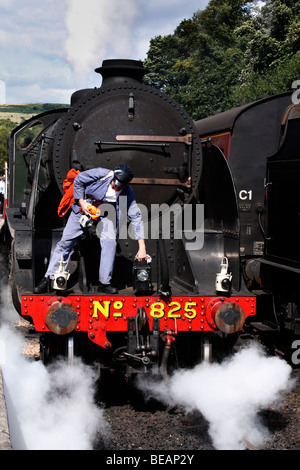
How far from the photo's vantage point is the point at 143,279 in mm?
4434

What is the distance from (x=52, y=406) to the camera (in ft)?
14.4

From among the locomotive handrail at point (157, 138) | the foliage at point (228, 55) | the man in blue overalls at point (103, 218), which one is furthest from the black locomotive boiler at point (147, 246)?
the foliage at point (228, 55)

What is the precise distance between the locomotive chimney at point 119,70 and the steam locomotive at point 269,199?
930 millimetres

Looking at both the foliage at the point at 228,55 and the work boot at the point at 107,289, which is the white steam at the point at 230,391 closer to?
the work boot at the point at 107,289

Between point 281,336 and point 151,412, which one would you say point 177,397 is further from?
point 281,336

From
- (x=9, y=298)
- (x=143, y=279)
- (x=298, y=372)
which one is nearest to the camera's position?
(x=143, y=279)

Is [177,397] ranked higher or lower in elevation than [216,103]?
lower

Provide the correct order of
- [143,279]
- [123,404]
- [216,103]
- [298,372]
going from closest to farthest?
1. [143,279]
2. [123,404]
3. [298,372]
4. [216,103]

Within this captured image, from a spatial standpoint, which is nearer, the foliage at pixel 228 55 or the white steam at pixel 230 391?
the white steam at pixel 230 391

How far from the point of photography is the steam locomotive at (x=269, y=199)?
5633 millimetres

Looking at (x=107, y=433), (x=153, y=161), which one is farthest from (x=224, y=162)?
(x=107, y=433)

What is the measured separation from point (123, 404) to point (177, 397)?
0.45 m

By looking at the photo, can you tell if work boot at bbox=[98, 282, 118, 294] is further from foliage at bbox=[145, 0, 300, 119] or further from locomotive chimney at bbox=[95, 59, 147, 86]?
foliage at bbox=[145, 0, 300, 119]

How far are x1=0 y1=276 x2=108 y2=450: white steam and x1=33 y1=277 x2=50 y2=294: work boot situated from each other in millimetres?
614
